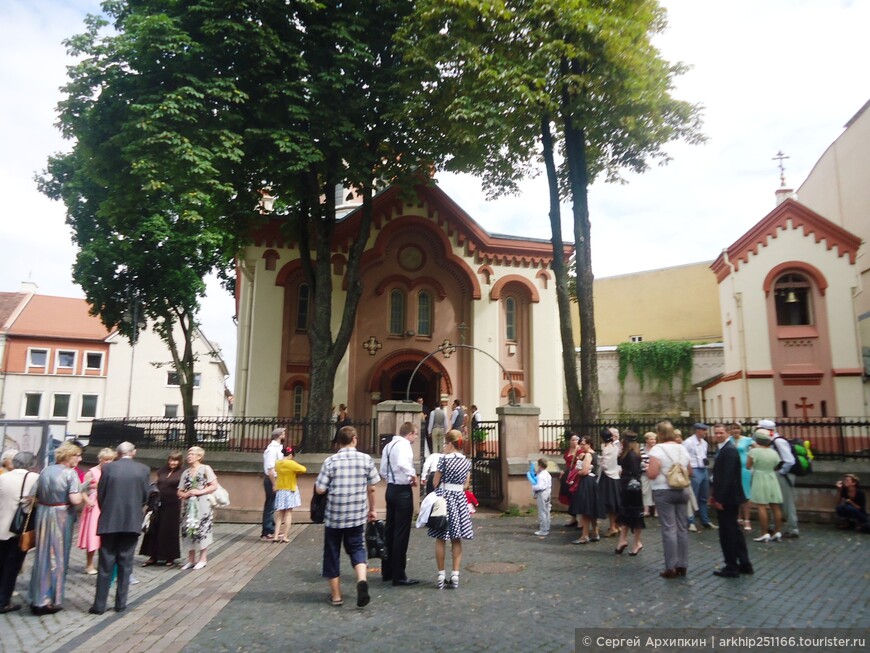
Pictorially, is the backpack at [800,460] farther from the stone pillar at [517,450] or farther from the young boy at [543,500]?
the stone pillar at [517,450]

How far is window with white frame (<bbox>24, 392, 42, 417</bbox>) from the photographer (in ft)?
135

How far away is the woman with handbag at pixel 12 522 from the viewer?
7191 mm

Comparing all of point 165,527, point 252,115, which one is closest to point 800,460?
point 165,527

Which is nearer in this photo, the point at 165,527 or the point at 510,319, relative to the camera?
the point at 165,527

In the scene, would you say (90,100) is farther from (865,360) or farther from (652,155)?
(865,360)

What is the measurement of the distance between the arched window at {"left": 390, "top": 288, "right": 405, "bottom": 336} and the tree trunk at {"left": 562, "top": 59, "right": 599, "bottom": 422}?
928 centimetres

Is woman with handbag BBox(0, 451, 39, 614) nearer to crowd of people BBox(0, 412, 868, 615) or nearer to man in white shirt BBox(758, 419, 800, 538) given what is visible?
crowd of people BBox(0, 412, 868, 615)

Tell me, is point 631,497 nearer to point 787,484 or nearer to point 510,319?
point 787,484

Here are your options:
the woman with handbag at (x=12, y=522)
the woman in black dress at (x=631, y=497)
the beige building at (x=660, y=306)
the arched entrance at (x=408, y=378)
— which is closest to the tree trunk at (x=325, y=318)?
the arched entrance at (x=408, y=378)

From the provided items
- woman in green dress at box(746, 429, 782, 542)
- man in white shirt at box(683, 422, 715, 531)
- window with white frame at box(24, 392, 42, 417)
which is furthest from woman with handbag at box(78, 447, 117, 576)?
window with white frame at box(24, 392, 42, 417)

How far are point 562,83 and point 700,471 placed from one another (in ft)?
33.7

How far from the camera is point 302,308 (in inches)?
928

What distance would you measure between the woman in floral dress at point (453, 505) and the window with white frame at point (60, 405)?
4278 centimetres

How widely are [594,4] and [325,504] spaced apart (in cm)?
1495
